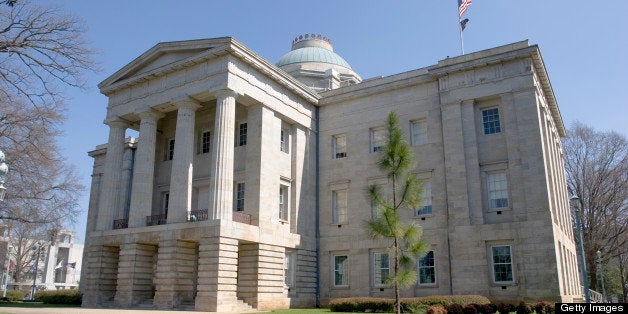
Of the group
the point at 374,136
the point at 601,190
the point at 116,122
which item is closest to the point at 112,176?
the point at 116,122

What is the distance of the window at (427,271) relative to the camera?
2930 cm

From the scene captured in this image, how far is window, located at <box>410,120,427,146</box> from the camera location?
3219 cm

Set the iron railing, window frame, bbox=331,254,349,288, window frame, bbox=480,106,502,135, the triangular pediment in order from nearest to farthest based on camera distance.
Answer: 1. the iron railing
2. window frame, bbox=480,106,502,135
3. the triangular pediment
4. window frame, bbox=331,254,349,288

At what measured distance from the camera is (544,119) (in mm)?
30938

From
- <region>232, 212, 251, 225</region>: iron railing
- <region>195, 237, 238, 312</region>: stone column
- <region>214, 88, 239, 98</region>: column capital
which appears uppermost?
<region>214, 88, 239, 98</region>: column capital

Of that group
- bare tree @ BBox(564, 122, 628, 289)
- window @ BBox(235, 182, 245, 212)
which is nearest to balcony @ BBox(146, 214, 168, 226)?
window @ BBox(235, 182, 245, 212)

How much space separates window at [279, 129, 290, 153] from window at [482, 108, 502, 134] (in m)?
12.6

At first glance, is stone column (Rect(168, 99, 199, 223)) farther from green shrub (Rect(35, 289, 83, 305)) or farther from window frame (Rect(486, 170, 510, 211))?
window frame (Rect(486, 170, 510, 211))

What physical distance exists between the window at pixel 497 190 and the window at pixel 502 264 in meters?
2.45

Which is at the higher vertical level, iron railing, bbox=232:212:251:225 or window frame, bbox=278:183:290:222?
window frame, bbox=278:183:290:222

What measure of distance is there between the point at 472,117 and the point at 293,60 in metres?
23.0

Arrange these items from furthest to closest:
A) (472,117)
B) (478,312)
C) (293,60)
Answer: (293,60)
(472,117)
(478,312)

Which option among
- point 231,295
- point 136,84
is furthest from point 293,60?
point 231,295

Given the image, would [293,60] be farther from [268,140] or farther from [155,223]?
[155,223]
